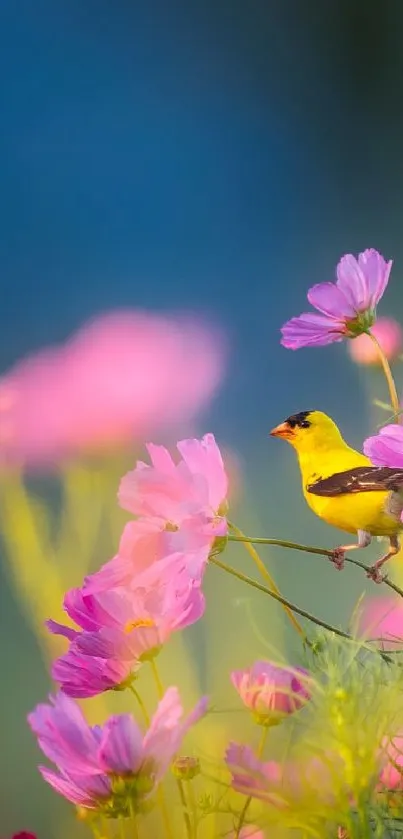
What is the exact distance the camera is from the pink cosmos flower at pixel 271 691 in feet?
2.54

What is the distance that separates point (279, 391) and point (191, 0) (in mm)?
496

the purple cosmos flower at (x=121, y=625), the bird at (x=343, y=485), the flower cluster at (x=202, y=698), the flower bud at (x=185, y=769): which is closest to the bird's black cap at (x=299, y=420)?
the bird at (x=343, y=485)

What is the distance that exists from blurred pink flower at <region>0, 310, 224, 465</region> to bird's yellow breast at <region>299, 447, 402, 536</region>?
5.7 inches

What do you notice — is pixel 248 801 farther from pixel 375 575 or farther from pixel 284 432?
pixel 284 432

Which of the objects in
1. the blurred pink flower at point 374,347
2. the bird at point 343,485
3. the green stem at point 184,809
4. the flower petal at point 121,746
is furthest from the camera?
the blurred pink flower at point 374,347

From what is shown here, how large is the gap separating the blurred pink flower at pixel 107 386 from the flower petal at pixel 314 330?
10 centimetres

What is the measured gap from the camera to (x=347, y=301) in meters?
0.90

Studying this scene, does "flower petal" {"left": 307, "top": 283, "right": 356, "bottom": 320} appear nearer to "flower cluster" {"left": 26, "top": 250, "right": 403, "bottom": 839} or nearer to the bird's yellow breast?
"flower cluster" {"left": 26, "top": 250, "right": 403, "bottom": 839}

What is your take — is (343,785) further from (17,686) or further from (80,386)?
(80,386)

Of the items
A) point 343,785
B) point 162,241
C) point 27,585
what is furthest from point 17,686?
point 162,241

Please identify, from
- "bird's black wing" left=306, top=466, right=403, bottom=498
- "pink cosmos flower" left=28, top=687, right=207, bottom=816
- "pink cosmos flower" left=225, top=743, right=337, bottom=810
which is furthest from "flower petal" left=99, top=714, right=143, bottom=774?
"bird's black wing" left=306, top=466, right=403, bottom=498

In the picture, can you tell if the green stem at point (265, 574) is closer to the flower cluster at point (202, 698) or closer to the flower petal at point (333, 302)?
the flower cluster at point (202, 698)

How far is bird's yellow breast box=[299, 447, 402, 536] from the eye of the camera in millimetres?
909

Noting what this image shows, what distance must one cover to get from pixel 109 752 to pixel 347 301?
49 cm
